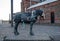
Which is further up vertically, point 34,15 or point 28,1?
point 28,1

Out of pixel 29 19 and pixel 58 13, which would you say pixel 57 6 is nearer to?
pixel 58 13

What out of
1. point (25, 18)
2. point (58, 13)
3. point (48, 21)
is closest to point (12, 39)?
point (25, 18)

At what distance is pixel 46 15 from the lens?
41.8 m

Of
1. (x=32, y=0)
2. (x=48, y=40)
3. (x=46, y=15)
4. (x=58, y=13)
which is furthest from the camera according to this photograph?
(x=32, y=0)

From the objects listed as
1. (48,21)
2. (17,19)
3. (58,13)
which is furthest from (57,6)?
(17,19)

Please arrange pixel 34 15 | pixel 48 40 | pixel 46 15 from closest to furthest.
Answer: pixel 48 40 → pixel 34 15 → pixel 46 15

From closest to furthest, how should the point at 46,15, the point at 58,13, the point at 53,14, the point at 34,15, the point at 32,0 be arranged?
→ 1. the point at 34,15
2. the point at 58,13
3. the point at 53,14
4. the point at 46,15
5. the point at 32,0

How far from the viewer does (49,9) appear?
40.4m

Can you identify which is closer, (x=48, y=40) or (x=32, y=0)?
(x=48, y=40)

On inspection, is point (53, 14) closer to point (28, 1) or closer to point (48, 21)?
point (48, 21)

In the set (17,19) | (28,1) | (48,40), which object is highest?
(28,1)

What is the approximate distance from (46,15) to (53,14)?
2.83 meters

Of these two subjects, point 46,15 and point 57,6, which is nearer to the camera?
point 57,6

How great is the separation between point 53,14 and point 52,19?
3.31 ft
